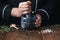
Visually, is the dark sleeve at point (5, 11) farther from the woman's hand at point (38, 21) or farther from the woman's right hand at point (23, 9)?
the woman's hand at point (38, 21)

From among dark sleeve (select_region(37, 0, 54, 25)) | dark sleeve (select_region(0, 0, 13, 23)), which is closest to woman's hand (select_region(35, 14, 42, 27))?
dark sleeve (select_region(37, 0, 54, 25))

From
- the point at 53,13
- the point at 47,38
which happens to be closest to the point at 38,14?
the point at 53,13

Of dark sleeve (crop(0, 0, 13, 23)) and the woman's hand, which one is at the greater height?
dark sleeve (crop(0, 0, 13, 23))

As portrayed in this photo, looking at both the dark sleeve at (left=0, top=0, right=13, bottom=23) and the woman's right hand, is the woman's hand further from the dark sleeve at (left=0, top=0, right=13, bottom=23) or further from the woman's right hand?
the dark sleeve at (left=0, top=0, right=13, bottom=23)

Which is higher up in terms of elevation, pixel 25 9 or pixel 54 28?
pixel 25 9

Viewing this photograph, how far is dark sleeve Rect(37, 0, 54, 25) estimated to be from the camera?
1.14m

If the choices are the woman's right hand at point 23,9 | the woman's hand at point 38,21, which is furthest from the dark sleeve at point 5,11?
the woman's hand at point 38,21

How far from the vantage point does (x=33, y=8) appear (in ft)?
3.79

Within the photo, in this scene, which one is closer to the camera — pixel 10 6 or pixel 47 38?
pixel 47 38

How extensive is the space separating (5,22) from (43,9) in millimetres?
260

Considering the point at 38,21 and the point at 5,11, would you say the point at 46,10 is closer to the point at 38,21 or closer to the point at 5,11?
the point at 38,21

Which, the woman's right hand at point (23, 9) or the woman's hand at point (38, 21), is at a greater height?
the woman's right hand at point (23, 9)

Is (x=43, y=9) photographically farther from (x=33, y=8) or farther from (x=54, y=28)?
(x=54, y=28)

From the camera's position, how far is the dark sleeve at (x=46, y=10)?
1.14 metres
